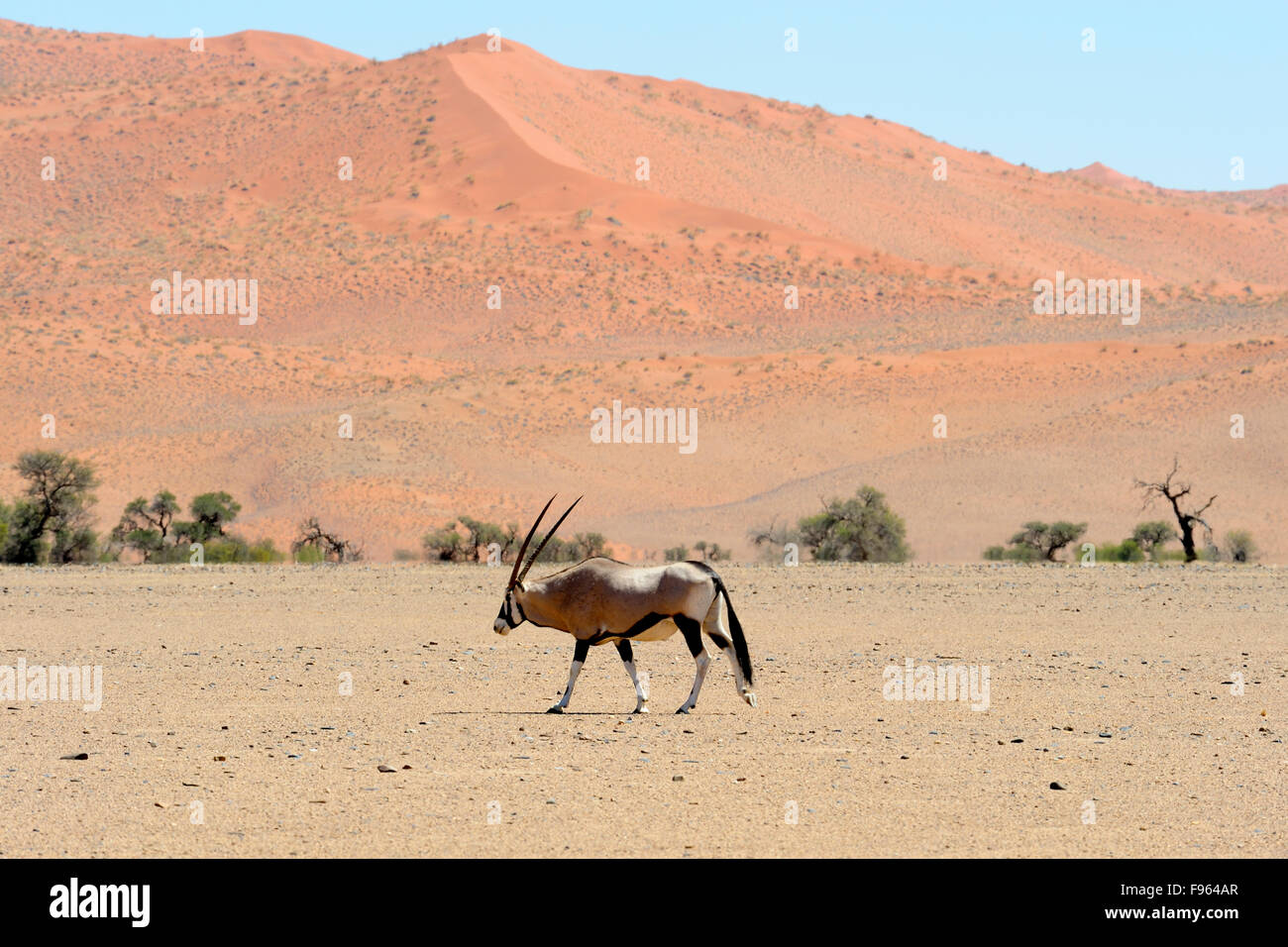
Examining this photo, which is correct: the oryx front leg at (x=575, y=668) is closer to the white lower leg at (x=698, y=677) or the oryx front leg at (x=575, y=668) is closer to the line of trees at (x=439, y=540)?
the white lower leg at (x=698, y=677)

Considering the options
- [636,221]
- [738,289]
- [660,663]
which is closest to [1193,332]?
[738,289]

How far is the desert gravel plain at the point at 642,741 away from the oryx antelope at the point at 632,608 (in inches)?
18.8

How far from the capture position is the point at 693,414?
2034 inches

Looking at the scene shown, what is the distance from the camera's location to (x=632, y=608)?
1109 centimetres

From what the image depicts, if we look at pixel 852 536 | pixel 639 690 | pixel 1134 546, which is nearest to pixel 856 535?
pixel 852 536

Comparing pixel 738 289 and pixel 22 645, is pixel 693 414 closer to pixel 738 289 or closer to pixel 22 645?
pixel 738 289

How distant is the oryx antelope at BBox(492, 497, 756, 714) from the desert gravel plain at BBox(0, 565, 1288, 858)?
0.48 m

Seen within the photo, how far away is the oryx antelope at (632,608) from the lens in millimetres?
11047

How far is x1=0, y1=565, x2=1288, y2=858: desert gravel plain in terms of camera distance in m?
7.82

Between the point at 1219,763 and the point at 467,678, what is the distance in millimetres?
6655

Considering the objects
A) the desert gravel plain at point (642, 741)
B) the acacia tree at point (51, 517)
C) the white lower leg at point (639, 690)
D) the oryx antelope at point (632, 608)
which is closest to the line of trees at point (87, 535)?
the acacia tree at point (51, 517)

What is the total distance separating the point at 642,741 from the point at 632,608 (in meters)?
1.08

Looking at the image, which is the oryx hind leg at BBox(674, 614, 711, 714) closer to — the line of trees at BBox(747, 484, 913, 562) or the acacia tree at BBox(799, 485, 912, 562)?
the line of trees at BBox(747, 484, 913, 562)

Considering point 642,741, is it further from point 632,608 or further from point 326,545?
point 326,545
